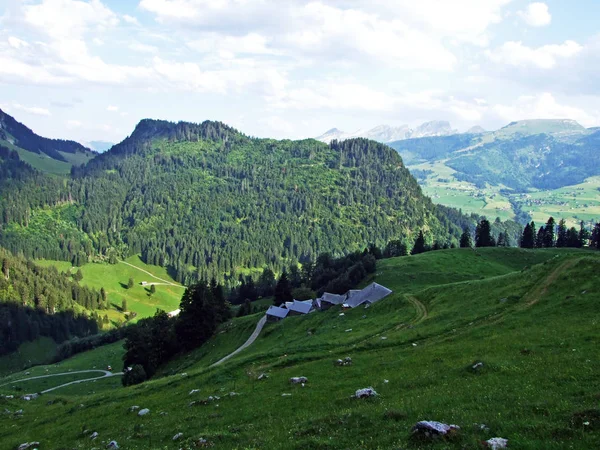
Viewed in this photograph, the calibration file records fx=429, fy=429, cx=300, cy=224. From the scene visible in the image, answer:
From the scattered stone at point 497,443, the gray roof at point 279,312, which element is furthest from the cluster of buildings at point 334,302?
the scattered stone at point 497,443

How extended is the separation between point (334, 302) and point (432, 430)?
8655 cm

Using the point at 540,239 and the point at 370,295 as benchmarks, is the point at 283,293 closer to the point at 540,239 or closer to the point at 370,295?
the point at 370,295

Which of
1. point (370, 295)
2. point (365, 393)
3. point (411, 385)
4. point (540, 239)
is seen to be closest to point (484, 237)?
point (540, 239)

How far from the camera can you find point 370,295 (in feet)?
285

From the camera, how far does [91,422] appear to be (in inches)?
1531

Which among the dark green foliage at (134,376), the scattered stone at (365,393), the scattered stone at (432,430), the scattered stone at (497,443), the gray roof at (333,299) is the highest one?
the scattered stone at (497,443)

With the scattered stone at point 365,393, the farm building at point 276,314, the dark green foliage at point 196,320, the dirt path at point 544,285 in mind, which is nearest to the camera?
the scattered stone at point 365,393

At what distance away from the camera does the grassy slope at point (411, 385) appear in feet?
66.7

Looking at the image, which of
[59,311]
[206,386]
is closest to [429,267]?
[206,386]

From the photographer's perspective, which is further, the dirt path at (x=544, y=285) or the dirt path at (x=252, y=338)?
the dirt path at (x=252, y=338)

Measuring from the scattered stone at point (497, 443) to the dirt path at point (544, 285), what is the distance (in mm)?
41375

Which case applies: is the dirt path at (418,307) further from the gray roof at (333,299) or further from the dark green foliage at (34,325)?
the dark green foliage at (34,325)

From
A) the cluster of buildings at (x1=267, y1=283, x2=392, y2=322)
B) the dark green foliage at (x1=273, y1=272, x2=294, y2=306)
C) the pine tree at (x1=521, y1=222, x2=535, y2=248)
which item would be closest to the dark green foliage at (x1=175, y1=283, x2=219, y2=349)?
the cluster of buildings at (x1=267, y1=283, x2=392, y2=322)

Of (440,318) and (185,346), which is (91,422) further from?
(185,346)
